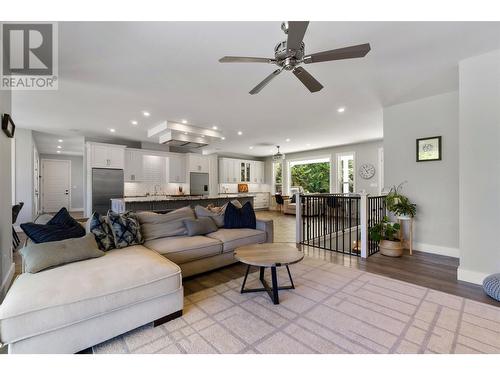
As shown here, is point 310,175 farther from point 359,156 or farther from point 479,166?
point 479,166

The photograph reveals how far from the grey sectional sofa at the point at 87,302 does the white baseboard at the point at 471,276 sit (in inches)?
131

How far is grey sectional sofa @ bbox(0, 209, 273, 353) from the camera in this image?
1376 millimetres

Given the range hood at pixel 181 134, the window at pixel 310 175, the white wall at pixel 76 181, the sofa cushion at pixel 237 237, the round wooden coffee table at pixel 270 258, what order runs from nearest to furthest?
1. the round wooden coffee table at pixel 270 258
2. the sofa cushion at pixel 237 237
3. the range hood at pixel 181 134
4. the window at pixel 310 175
5. the white wall at pixel 76 181

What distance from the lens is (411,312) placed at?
2.06m

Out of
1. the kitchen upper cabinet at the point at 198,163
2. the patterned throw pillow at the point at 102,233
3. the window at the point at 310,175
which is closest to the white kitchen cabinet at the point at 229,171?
the kitchen upper cabinet at the point at 198,163

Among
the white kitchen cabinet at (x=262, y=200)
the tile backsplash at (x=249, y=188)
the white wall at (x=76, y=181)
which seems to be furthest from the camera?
the white kitchen cabinet at (x=262, y=200)

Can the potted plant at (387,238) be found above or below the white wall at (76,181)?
below

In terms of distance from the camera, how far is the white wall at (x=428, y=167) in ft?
12.1

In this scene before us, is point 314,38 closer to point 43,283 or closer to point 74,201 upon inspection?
point 43,283

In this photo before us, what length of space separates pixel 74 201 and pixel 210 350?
1133 centimetres

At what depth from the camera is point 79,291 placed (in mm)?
1553

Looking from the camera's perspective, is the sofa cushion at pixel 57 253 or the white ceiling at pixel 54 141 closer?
the sofa cushion at pixel 57 253

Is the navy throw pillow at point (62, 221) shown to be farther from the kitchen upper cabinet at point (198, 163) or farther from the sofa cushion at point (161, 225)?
the kitchen upper cabinet at point (198, 163)
